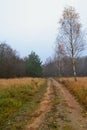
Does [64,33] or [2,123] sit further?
[64,33]

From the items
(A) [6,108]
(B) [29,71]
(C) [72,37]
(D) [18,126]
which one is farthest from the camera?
(B) [29,71]

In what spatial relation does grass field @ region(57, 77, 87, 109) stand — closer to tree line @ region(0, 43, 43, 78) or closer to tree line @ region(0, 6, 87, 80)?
tree line @ region(0, 6, 87, 80)

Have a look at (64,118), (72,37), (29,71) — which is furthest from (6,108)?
(29,71)

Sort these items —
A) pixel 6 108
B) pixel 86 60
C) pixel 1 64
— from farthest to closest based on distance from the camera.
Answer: pixel 86 60 < pixel 1 64 < pixel 6 108

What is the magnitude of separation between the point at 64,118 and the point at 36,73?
81.1 metres

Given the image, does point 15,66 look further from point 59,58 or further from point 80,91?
point 80,91

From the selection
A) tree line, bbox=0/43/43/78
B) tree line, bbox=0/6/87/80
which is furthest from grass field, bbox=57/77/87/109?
tree line, bbox=0/43/43/78

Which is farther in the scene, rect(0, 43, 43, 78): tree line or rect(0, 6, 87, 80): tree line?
rect(0, 43, 43, 78): tree line

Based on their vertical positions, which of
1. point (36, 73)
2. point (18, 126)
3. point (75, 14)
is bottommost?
point (18, 126)

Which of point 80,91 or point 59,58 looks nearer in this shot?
point 80,91

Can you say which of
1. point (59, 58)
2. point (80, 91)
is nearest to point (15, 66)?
point (59, 58)

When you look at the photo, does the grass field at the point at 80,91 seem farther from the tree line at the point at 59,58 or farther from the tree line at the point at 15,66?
the tree line at the point at 15,66

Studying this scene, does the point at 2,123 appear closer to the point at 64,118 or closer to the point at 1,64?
the point at 64,118

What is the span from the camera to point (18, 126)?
10.9m
